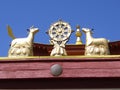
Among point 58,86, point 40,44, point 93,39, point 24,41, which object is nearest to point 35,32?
point 24,41

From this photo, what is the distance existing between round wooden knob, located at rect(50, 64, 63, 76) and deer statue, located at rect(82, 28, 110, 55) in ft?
2.81

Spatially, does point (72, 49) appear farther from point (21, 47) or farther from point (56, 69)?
point (56, 69)

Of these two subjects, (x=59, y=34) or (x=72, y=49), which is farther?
(x=72, y=49)

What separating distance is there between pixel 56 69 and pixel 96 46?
3.89ft

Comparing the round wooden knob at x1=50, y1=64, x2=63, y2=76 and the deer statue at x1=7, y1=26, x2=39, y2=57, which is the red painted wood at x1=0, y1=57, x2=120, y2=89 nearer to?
the round wooden knob at x1=50, y1=64, x2=63, y2=76

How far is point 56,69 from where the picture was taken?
18.8 feet

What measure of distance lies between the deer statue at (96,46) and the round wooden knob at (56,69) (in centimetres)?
86

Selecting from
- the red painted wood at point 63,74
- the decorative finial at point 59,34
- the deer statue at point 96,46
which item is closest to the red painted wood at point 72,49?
the decorative finial at point 59,34

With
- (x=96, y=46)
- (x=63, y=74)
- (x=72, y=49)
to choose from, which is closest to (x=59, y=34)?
(x=96, y=46)

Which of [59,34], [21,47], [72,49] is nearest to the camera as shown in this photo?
[21,47]

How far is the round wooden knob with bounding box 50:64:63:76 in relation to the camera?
5762 mm

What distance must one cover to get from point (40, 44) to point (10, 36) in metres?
3.00

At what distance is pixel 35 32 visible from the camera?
7223mm

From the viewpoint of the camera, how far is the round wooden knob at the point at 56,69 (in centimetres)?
576
